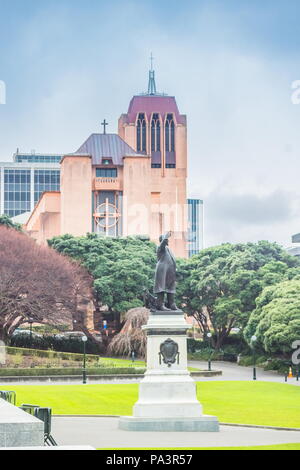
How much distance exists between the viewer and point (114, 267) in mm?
76125

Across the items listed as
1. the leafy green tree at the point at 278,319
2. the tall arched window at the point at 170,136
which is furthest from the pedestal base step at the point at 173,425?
the tall arched window at the point at 170,136

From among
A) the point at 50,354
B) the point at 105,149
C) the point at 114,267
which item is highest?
the point at 105,149

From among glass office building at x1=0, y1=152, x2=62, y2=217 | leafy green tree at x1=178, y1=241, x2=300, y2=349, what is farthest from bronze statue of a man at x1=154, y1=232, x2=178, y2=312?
glass office building at x1=0, y1=152, x2=62, y2=217

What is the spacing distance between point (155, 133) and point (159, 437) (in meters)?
107

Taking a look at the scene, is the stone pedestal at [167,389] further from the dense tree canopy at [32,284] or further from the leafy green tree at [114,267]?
the leafy green tree at [114,267]

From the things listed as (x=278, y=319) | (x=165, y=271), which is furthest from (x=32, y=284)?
(x=165, y=271)

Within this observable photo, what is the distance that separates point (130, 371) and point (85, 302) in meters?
17.2

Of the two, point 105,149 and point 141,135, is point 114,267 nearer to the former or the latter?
point 105,149

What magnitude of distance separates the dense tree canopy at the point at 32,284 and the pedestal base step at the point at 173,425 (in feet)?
138

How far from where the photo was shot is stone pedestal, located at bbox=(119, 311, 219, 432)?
2564 cm

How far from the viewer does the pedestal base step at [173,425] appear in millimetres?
25500

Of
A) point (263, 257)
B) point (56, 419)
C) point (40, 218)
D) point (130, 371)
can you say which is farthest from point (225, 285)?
point (56, 419)

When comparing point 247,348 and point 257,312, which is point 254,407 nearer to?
point 257,312

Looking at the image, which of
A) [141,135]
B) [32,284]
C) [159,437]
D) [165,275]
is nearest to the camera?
[159,437]
